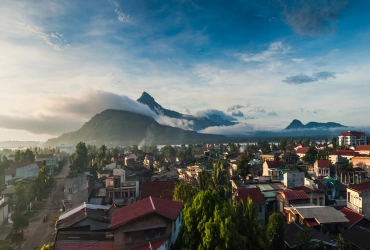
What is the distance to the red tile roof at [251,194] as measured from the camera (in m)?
29.4

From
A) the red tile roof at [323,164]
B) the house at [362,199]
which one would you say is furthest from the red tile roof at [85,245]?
the red tile roof at [323,164]

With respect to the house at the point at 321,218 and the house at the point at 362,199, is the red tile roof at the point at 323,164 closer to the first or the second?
the house at the point at 362,199

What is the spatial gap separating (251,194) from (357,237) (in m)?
10.7

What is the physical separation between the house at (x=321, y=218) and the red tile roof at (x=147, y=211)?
12.7 m

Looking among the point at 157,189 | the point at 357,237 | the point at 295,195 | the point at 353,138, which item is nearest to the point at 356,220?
the point at 357,237

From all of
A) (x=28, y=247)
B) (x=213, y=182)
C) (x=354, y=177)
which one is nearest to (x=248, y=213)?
(x=213, y=182)

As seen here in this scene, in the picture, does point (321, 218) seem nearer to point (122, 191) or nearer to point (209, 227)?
point (209, 227)

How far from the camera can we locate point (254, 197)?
96.9ft

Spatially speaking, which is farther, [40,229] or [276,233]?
[40,229]

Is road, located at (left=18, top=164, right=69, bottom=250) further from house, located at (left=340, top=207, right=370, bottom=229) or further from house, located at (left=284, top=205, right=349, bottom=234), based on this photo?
house, located at (left=340, top=207, right=370, bottom=229)

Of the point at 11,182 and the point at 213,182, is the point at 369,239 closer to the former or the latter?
the point at 213,182

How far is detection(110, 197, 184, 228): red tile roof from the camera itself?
48.8 feet

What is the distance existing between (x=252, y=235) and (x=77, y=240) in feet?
34.0

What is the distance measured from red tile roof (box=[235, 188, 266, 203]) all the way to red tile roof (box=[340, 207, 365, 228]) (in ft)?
25.3
